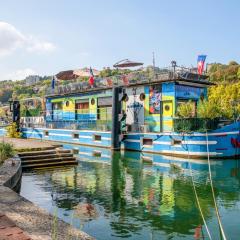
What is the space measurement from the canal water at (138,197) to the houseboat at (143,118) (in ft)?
7.99

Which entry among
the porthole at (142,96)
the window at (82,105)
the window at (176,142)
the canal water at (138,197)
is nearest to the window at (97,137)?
the window at (82,105)

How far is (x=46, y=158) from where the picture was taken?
18125mm

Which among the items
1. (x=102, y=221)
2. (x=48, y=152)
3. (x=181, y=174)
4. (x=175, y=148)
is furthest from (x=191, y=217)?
(x=175, y=148)

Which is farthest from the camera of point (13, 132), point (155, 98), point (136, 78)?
point (13, 132)

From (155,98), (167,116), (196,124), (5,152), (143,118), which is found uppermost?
(155,98)

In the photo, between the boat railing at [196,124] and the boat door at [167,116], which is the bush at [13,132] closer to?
the boat door at [167,116]

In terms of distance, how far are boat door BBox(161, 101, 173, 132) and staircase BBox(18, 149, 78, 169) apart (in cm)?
931

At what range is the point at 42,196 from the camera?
11.8m

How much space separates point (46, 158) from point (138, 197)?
310 inches

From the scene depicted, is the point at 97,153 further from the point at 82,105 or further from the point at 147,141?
the point at 82,105

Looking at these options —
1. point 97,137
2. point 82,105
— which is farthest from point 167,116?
point 82,105

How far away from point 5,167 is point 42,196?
8.38ft

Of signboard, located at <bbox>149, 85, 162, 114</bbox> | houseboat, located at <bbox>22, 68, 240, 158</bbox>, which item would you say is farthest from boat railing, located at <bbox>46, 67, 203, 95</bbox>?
signboard, located at <bbox>149, 85, 162, 114</bbox>

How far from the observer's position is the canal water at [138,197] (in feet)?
27.3
